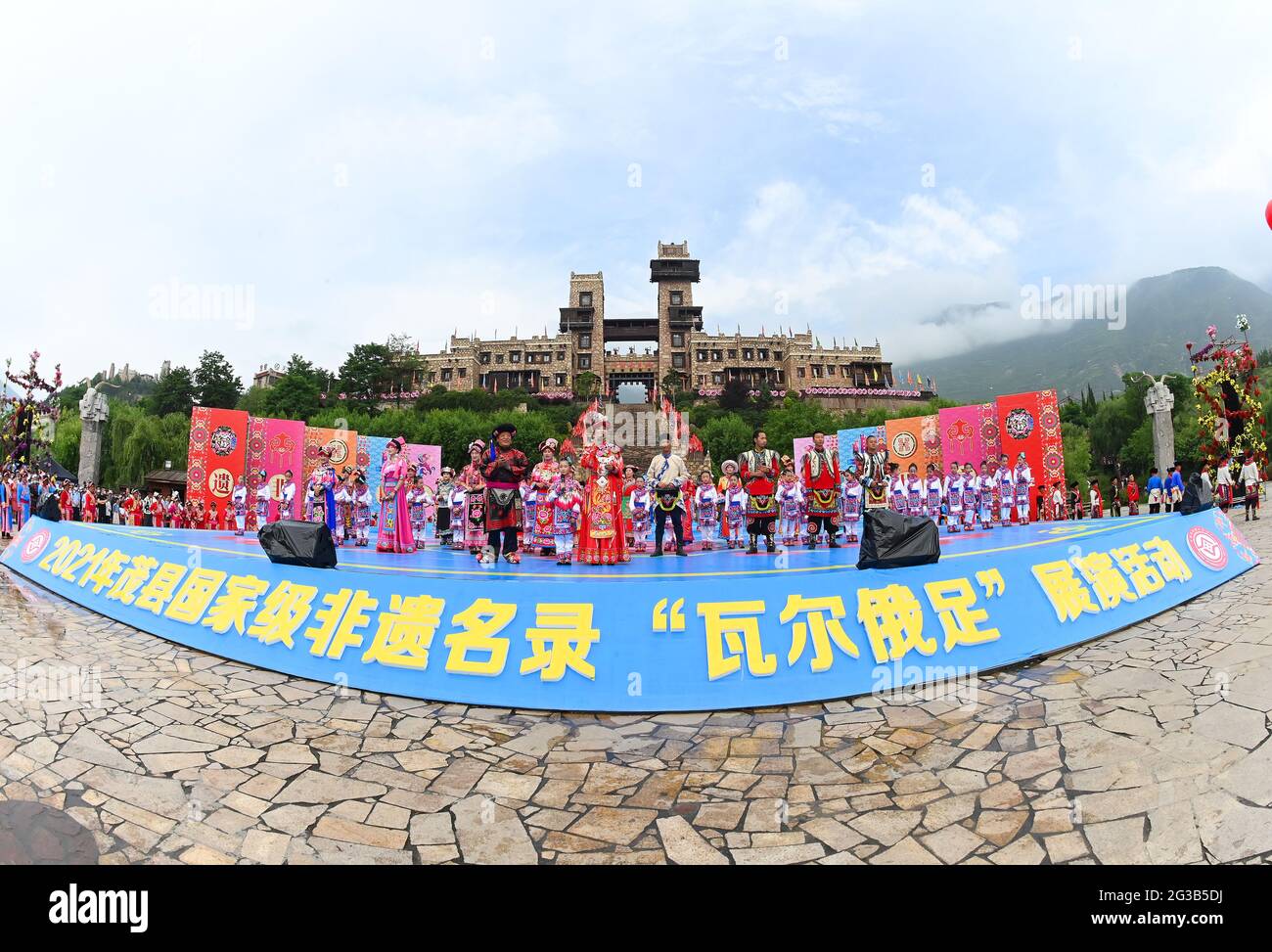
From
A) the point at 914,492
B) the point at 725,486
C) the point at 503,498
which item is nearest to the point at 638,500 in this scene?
the point at 725,486

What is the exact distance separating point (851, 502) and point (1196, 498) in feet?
15.3

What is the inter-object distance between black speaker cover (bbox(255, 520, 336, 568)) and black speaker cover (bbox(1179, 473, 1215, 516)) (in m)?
9.28

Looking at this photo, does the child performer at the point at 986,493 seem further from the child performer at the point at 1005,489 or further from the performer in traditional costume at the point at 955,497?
the performer in traditional costume at the point at 955,497

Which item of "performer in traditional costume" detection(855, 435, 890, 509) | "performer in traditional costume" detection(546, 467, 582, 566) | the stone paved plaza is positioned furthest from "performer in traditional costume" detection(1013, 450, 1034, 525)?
"performer in traditional costume" detection(546, 467, 582, 566)

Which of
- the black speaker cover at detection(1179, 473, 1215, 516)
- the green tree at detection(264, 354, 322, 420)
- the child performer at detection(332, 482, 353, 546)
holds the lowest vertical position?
the black speaker cover at detection(1179, 473, 1215, 516)

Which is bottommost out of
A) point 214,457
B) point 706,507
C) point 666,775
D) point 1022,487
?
point 666,775

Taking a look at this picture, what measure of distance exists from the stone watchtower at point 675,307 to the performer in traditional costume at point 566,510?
179 feet

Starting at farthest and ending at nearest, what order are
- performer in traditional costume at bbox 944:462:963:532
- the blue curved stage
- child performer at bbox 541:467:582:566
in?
performer in traditional costume at bbox 944:462:963:532 < child performer at bbox 541:467:582:566 < the blue curved stage

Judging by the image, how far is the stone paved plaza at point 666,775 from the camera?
287cm

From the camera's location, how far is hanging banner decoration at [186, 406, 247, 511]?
738 inches

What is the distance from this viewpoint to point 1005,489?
13.3 metres

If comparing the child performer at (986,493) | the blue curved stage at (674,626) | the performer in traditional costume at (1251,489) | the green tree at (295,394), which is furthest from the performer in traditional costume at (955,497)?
the green tree at (295,394)

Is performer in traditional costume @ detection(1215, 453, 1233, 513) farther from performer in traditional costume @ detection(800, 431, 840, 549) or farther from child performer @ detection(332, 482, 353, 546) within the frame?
child performer @ detection(332, 482, 353, 546)

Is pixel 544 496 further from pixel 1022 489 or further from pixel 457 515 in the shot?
pixel 1022 489
